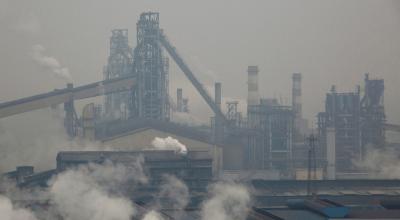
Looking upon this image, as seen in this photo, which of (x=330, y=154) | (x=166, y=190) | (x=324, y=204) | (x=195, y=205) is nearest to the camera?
(x=324, y=204)

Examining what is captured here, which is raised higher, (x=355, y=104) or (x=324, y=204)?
(x=355, y=104)

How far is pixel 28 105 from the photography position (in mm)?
62844

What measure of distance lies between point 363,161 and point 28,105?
3128cm

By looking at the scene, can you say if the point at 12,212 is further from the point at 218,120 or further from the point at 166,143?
the point at 218,120

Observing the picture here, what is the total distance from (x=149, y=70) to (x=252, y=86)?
36.7 feet

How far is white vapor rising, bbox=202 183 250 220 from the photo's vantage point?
3488 cm

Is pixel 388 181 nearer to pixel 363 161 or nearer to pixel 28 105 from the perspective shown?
pixel 363 161

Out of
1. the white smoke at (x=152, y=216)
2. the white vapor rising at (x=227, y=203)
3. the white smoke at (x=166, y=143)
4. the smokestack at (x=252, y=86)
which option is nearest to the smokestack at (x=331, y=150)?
the smokestack at (x=252, y=86)

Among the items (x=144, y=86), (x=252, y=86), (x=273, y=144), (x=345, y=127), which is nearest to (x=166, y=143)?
(x=144, y=86)

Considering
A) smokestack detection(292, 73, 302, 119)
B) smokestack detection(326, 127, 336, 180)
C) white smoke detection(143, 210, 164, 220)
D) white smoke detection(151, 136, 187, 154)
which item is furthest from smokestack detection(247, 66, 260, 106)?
white smoke detection(143, 210, 164, 220)

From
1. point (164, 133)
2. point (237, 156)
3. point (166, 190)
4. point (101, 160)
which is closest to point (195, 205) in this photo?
point (166, 190)

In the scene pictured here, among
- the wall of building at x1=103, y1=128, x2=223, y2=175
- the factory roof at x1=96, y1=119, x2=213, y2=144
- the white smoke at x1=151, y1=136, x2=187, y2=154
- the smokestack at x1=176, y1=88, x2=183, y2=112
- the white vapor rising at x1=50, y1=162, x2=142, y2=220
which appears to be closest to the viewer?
the white vapor rising at x1=50, y1=162, x2=142, y2=220

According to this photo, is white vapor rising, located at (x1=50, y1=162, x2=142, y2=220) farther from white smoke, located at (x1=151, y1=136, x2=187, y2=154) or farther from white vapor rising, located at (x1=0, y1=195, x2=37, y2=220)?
white smoke, located at (x1=151, y1=136, x2=187, y2=154)

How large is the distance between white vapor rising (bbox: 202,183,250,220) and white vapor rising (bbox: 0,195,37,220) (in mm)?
8400
